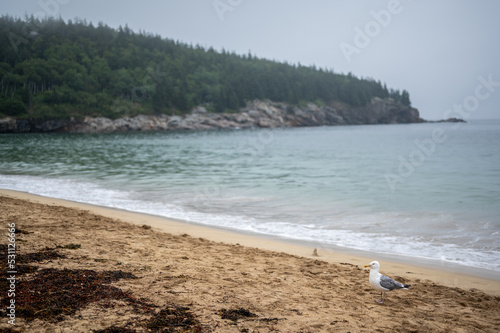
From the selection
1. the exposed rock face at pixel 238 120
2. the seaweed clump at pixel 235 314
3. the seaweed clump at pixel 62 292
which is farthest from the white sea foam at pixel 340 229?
the exposed rock face at pixel 238 120

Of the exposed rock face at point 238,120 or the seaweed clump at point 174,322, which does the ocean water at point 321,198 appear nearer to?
the seaweed clump at point 174,322

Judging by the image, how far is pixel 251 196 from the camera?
16.7 m

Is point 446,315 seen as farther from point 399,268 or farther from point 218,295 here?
point 218,295

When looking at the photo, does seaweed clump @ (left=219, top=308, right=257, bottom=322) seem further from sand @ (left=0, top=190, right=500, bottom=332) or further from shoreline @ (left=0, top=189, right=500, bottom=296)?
shoreline @ (left=0, top=189, right=500, bottom=296)

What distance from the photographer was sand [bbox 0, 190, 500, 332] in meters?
4.42

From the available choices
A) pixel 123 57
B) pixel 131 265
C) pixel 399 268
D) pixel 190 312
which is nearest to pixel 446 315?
pixel 399 268

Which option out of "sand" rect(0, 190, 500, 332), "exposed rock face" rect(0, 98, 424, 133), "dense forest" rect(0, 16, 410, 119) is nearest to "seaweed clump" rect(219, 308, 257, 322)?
"sand" rect(0, 190, 500, 332)

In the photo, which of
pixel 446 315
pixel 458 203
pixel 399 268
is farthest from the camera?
pixel 458 203

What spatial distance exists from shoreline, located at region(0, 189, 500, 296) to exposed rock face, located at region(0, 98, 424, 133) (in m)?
93.8

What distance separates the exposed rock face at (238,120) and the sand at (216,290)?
96.8 meters

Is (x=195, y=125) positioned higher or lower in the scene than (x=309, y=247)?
higher

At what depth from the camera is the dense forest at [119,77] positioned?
10494 centimetres

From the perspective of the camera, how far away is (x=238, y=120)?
131000 mm

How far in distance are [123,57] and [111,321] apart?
148m
